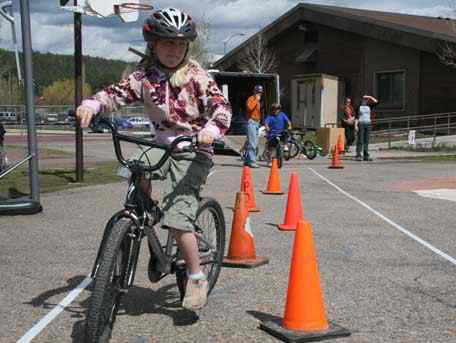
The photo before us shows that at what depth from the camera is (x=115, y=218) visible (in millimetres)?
3883

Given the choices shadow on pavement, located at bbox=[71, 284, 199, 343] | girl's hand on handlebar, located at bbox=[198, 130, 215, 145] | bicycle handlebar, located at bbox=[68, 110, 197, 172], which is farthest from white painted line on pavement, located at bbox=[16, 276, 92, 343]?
girl's hand on handlebar, located at bbox=[198, 130, 215, 145]

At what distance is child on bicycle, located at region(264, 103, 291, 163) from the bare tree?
959 inches

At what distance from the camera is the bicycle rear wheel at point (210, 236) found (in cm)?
488

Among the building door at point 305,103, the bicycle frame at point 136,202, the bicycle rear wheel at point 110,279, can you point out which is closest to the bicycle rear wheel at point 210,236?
the bicycle frame at point 136,202

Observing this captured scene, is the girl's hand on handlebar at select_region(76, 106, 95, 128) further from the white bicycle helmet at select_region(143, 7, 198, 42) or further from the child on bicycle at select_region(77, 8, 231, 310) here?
the white bicycle helmet at select_region(143, 7, 198, 42)

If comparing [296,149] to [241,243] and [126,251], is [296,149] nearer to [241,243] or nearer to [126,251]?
[241,243]

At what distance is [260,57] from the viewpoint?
43.6 metres

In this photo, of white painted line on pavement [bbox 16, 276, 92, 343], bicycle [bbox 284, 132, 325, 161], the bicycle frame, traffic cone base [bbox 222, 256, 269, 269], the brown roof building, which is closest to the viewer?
the bicycle frame

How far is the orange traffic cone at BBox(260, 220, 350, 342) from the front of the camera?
14.0 feet

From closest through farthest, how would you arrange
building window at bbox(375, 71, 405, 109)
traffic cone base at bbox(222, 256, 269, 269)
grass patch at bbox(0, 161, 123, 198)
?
traffic cone base at bbox(222, 256, 269, 269), grass patch at bbox(0, 161, 123, 198), building window at bbox(375, 71, 405, 109)

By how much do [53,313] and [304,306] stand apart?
1781 millimetres

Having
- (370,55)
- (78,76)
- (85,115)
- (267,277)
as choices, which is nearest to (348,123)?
(370,55)

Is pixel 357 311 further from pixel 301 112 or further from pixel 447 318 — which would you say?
pixel 301 112

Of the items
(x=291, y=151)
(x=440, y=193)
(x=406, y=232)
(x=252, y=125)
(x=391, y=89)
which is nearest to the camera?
(x=406, y=232)
